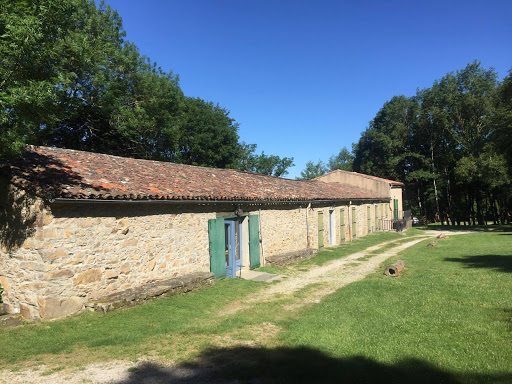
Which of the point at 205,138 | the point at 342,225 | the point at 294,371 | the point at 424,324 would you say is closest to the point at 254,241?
the point at 424,324

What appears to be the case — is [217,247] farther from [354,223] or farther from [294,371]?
[354,223]

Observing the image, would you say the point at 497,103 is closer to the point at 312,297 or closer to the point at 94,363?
the point at 312,297

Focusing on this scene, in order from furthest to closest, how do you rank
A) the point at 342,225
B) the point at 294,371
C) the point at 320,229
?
the point at 342,225
the point at 320,229
the point at 294,371

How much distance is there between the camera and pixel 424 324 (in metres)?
5.60

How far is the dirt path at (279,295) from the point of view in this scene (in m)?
4.24

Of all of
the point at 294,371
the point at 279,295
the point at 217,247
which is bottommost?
the point at 279,295

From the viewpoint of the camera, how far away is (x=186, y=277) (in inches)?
348

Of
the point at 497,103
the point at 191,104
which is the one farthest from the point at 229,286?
the point at 497,103

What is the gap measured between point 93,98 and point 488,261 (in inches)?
767

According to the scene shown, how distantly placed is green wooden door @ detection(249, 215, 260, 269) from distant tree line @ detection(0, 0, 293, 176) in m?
6.46

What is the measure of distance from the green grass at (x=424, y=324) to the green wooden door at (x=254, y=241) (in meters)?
3.81

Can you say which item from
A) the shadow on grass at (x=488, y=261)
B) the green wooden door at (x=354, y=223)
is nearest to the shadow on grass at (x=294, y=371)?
the shadow on grass at (x=488, y=261)

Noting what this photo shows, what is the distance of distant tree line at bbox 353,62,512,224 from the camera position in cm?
2606

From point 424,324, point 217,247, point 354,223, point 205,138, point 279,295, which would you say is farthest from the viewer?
point 205,138
